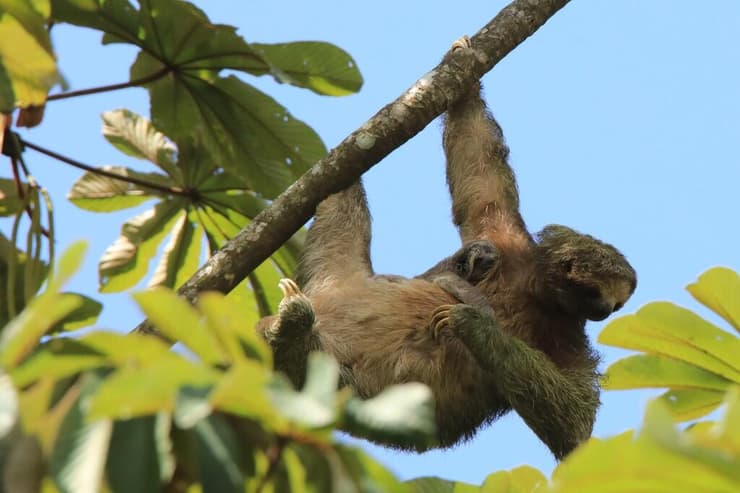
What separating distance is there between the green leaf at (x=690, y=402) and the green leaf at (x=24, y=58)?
339 centimetres

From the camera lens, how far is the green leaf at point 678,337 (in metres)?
5.61

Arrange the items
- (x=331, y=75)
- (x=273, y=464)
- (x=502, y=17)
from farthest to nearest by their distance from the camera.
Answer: (x=331, y=75), (x=502, y=17), (x=273, y=464)

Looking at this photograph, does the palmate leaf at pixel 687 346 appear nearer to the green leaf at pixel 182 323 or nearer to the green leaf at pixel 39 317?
the green leaf at pixel 182 323

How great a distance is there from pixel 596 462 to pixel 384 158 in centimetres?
401

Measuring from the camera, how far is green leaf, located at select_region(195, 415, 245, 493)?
8.21 ft

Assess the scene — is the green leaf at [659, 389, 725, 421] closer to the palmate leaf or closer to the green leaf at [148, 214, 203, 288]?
the palmate leaf

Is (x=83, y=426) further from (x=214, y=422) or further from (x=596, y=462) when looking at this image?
(x=596, y=462)

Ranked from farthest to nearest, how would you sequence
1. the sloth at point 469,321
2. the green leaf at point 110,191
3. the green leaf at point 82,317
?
the green leaf at point 110,191, the sloth at point 469,321, the green leaf at point 82,317

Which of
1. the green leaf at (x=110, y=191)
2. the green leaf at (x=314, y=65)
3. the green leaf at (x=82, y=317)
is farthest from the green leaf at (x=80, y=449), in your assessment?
the green leaf at (x=110, y=191)

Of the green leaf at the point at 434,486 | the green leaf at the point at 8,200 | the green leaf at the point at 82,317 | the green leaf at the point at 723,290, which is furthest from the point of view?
the green leaf at the point at 8,200

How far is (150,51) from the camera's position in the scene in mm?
7062

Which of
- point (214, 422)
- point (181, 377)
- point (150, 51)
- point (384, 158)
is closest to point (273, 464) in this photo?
point (214, 422)

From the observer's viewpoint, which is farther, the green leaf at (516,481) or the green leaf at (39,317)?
the green leaf at (516,481)

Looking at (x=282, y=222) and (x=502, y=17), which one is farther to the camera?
(x=502, y=17)
